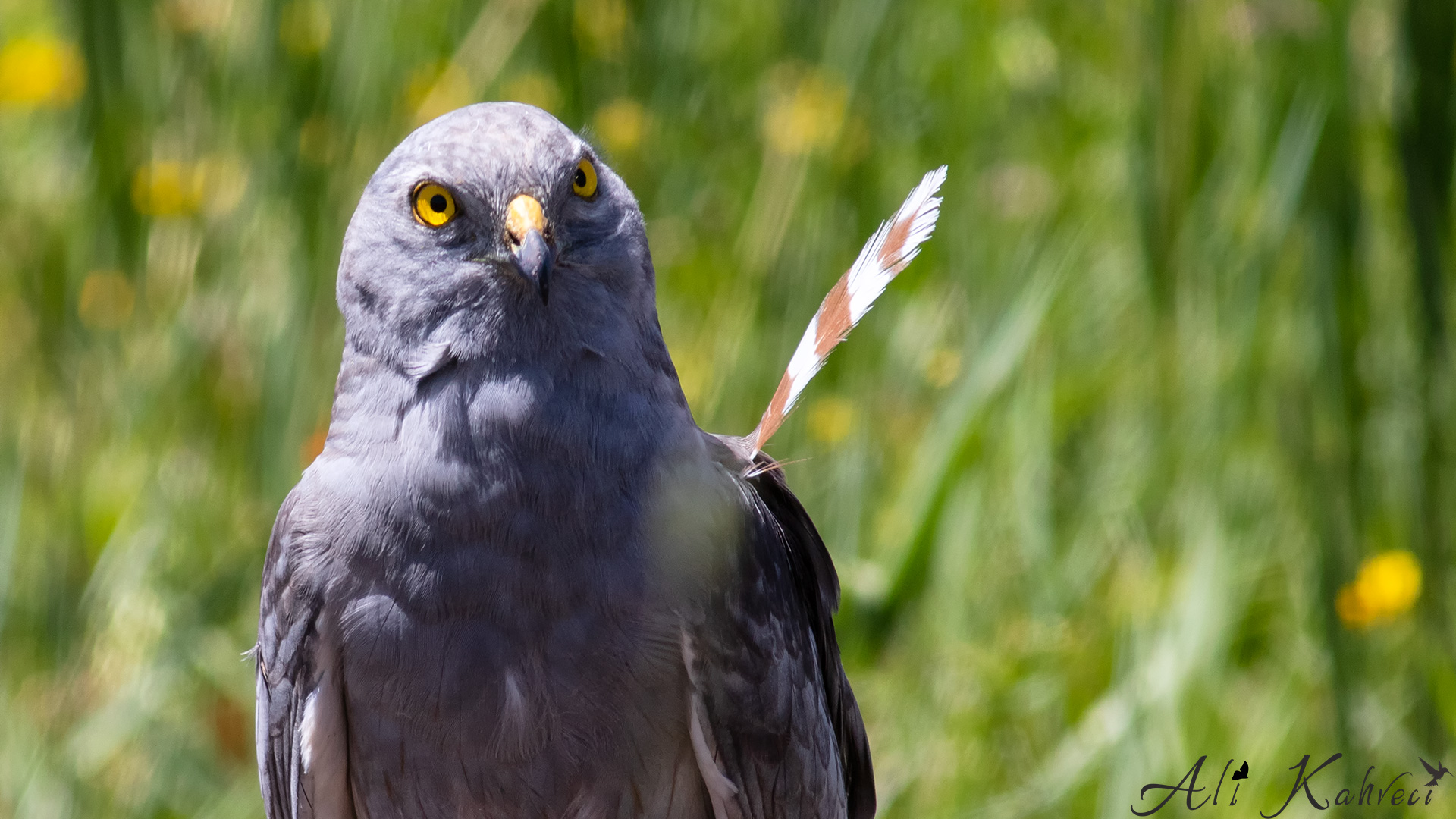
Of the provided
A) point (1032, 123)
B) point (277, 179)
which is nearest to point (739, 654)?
point (277, 179)

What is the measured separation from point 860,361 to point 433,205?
2191 mm

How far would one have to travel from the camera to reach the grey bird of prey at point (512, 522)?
1.97 m

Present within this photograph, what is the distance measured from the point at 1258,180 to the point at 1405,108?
1.87 feet

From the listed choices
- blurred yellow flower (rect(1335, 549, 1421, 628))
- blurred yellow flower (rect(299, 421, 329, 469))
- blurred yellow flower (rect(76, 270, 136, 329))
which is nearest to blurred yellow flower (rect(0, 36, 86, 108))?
blurred yellow flower (rect(76, 270, 136, 329))

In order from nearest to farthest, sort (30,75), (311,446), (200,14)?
(200,14) < (311,446) < (30,75)

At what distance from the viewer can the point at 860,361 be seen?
4.05 meters

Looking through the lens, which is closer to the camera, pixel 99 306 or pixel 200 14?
pixel 200 14

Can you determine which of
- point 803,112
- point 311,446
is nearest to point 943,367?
point 803,112

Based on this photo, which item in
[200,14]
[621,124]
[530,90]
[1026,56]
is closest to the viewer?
[200,14]

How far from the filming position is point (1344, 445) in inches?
62.5

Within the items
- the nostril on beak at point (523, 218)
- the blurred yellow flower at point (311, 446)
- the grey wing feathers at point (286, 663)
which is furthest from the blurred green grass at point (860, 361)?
the grey wing feathers at point (286, 663)

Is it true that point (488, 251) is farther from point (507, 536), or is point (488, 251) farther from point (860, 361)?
point (860, 361)

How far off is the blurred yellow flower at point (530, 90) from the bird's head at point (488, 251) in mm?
713
